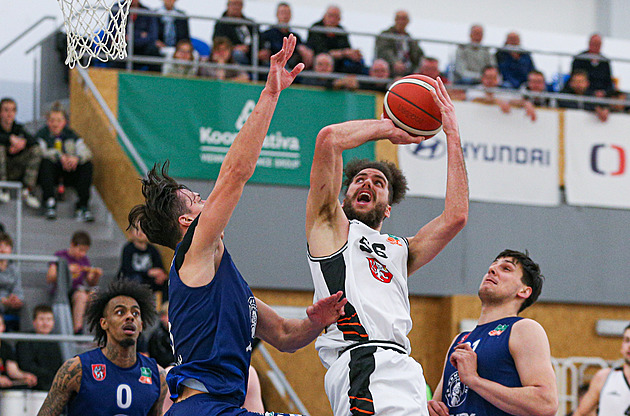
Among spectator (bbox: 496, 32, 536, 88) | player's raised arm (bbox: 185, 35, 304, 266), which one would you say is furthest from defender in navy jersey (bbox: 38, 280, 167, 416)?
spectator (bbox: 496, 32, 536, 88)

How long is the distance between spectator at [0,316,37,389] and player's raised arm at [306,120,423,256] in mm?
4640

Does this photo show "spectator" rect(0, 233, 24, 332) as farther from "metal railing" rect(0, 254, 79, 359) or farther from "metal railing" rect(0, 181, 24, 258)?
"metal railing" rect(0, 181, 24, 258)

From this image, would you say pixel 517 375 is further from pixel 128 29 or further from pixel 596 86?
pixel 596 86

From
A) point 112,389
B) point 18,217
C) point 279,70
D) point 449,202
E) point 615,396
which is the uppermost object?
point 279,70

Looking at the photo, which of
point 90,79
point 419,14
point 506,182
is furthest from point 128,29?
point 419,14

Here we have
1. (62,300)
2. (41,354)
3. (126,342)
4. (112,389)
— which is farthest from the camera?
(62,300)

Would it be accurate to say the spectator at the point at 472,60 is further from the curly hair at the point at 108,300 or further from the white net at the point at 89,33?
the white net at the point at 89,33

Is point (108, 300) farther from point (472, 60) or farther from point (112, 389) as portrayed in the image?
point (472, 60)

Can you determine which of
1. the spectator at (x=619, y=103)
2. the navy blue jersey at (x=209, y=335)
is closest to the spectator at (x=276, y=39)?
the spectator at (x=619, y=103)

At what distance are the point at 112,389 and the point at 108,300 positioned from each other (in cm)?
70

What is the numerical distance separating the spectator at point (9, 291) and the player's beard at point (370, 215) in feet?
18.2

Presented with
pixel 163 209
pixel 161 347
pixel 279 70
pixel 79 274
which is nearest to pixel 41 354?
pixel 161 347

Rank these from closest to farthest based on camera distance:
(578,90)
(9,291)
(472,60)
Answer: (9,291), (472,60), (578,90)

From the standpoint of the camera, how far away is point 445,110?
4.83 m
